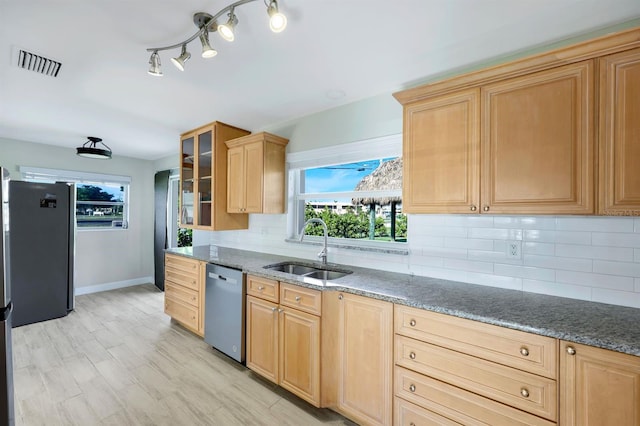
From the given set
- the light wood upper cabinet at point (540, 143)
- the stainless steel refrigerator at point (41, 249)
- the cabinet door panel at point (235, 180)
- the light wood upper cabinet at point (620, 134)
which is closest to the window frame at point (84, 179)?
the stainless steel refrigerator at point (41, 249)

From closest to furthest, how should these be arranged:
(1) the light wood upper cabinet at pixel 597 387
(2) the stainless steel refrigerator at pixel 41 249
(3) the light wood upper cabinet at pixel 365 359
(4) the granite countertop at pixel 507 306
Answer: (1) the light wood upper cabinet at pixel 597 387, (4) the granite countertop at pixel 507 306, (3) the light wood upper cabinet at pixel 365 359, (2) the stainless steel refrigerator at pixel 41 249

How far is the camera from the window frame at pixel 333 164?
2.43 m

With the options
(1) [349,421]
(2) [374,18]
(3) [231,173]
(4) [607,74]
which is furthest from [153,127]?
(4) [607,74]

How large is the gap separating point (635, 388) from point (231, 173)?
11.1ft

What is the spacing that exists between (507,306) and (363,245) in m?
1.28

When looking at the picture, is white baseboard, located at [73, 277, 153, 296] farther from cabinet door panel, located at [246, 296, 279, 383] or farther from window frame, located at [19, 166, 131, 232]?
cabinet door panel, located at [246, 296, 279, 383]

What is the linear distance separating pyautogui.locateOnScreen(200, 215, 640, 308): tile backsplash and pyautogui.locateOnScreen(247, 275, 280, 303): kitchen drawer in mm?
860

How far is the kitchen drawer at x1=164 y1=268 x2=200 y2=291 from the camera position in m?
3.09

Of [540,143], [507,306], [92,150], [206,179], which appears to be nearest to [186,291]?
[206,179]

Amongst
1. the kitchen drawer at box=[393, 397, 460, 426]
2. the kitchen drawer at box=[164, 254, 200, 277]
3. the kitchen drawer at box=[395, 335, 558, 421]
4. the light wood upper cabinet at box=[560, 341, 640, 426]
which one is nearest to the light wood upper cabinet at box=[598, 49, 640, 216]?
the light wood upper cabinet at box=[560, 341, 640, 426]

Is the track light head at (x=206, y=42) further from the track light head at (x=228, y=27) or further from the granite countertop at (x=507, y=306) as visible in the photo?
the granite countertop at (x=507, y=306)

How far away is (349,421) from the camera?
1.97 meters

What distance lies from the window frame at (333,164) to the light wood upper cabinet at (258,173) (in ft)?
0.45

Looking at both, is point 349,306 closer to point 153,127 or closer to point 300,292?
point 300,292
